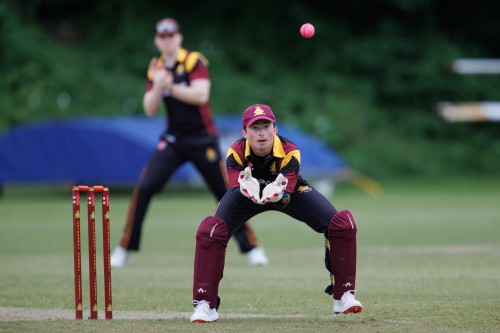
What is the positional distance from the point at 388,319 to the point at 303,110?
22929 millimetres

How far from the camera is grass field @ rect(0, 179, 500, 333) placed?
7.04 m

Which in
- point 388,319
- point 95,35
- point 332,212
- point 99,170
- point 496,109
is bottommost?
point 388,319

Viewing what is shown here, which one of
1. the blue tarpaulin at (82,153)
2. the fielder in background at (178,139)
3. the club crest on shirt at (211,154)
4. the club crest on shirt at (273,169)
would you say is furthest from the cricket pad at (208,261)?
the blue tarpaulin at (82,153)

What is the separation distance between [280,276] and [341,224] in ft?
9.60

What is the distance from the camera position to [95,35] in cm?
3095

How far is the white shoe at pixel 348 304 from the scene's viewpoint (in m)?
7.08

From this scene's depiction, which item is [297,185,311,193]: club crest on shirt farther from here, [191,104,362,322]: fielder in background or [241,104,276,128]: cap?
[241,104,276,128]: cap

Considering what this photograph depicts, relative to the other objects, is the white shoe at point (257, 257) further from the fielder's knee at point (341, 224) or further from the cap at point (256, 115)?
the cap at point (256, 115)

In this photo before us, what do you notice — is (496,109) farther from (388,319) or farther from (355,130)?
(388,319)

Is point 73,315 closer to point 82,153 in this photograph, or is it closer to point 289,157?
point 289,157

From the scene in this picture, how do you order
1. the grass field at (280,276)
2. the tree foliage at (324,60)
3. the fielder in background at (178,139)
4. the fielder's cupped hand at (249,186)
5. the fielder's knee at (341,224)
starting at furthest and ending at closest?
the tree foliage at (324,60) < the fielder in background at (178,139) < the fielder's knee at (341,224) < the grass field at (280,276) < the fielder's cupped hand at (249,186)

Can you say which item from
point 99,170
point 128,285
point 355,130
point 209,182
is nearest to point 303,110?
point 355,130

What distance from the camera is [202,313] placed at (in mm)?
7004

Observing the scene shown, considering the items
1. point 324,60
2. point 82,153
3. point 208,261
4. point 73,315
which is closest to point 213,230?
point 208,261
